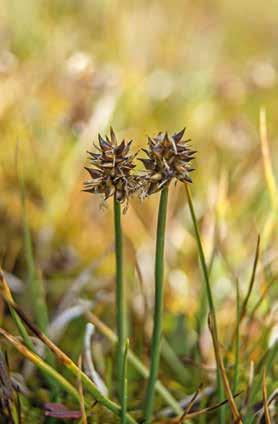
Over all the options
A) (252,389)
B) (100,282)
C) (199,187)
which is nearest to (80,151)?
(199,187)

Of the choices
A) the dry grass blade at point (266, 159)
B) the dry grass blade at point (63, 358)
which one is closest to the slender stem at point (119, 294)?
the dry grass blade at point (63, 358)

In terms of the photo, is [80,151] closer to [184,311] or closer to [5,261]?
[5,261]

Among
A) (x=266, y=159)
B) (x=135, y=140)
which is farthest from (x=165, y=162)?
(x=135, y=140)

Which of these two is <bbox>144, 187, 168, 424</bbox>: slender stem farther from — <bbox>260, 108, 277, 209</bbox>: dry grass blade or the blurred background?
<bbox>260, 108, 277, 209</bbox>: dry grass blade

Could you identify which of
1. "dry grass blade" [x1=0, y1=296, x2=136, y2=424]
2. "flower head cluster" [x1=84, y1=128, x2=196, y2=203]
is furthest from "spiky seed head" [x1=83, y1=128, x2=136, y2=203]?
"dry grass blade" [x1=0, y1=296, x2=136, y2=424]

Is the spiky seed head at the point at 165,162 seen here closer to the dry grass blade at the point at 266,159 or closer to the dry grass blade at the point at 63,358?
the dry grass blade at the point at 63,358

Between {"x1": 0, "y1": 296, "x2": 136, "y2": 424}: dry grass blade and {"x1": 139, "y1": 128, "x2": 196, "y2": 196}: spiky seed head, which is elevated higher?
{"x1": 139, "y1": 128, "x2": 196, "y2": 196}: spiky seed head
